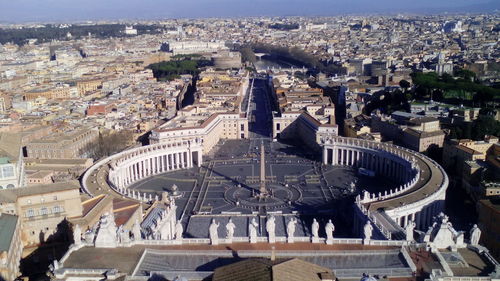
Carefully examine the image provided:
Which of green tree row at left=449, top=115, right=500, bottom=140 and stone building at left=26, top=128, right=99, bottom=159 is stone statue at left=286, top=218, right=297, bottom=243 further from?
stone building at left=26, top=128, right=99, bottom=159

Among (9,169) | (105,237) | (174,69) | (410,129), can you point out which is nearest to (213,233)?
(105,237)

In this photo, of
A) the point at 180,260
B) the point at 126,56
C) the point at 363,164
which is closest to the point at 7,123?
the point at 363,164

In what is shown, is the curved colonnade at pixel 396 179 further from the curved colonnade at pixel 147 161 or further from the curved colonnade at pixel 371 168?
the curved colonnade at pixel 147 161

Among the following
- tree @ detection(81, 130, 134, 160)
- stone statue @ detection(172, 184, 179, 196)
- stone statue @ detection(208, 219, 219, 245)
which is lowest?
stone statue @ detection(172, 184, 179, 196)

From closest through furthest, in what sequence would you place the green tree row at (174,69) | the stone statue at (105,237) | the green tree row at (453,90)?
1. the stone statue at (105,237)
2. the green tree row at (453,90)
3. the green tree row at (174,69)

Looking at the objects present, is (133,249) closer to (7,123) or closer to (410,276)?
(410,276)

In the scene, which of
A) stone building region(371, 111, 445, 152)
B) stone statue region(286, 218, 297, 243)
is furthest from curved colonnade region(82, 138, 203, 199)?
stone statue region(286, 218, 297, 243)

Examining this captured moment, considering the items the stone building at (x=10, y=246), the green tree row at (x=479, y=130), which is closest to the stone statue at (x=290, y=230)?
the stone building at (x=10, y=246)
